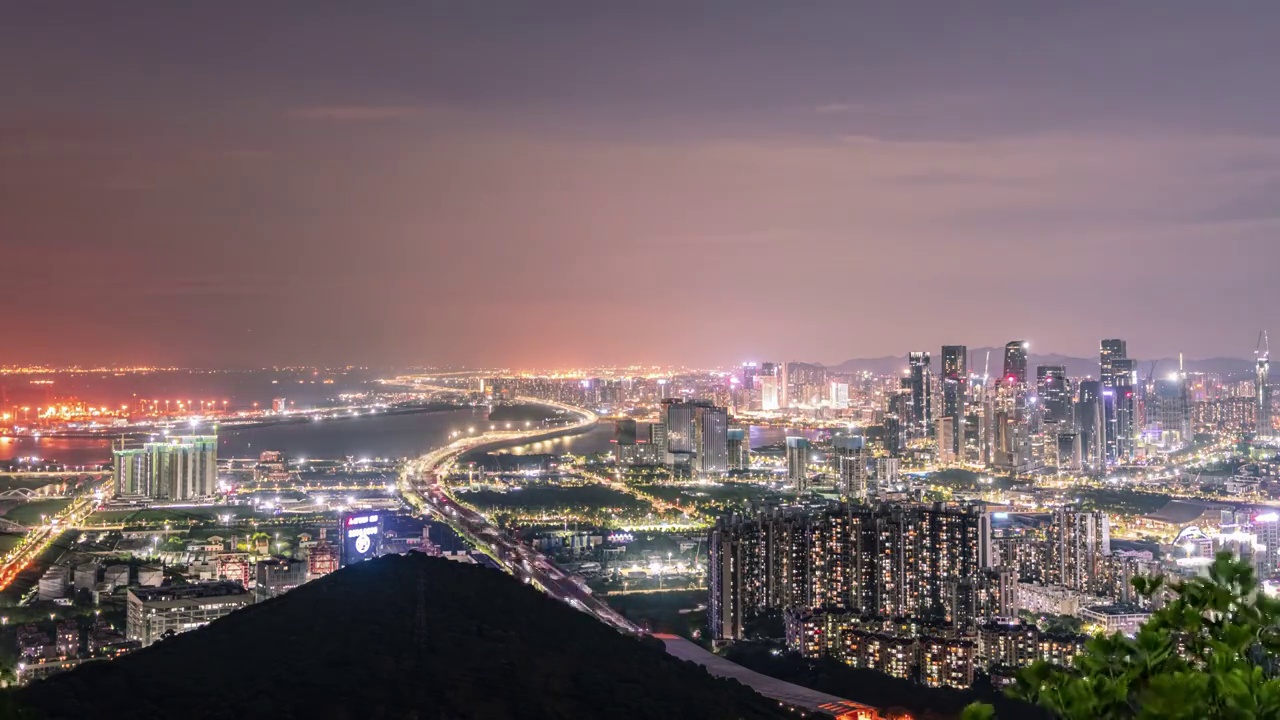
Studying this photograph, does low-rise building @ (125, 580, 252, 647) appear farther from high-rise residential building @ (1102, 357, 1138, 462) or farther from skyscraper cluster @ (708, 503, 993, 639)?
high-rise residential building @ (1102, 357, 1138, 462)

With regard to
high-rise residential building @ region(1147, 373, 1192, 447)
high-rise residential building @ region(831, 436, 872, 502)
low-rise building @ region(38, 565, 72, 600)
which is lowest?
low-rise building @ region(38, 565, 72, 600)

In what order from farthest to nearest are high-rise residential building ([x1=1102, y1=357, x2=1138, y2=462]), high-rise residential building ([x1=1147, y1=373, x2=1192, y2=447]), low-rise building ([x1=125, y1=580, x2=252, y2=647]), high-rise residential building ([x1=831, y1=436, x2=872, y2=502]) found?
high-rise residential building ([x1=1147, y1=373, x2=1192, y2=447]) → high-rise residential building ([x1=1102, y1=357, x2=1138, y2=462]) → high-rise residential building ([x1=831, y1=436, x2=872, y2=502]) → low-rise building ([x1=125, y1=580, x2=252, y2=647])

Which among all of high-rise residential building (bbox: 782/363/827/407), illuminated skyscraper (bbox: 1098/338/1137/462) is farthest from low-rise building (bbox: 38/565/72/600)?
high-rise residential building (bbox: 782/363/827/407)

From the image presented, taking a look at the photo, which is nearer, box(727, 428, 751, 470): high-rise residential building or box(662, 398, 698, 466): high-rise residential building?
box(727, 428, 751, 470): high-rise residential building

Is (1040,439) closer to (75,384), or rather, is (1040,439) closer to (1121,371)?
(1121,371)

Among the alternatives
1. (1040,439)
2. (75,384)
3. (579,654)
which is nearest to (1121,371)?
(1040,439)

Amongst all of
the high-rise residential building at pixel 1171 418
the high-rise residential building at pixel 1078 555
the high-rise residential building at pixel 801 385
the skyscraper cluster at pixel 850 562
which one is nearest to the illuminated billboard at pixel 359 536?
the skyscraper cluster at pixel 850 562
